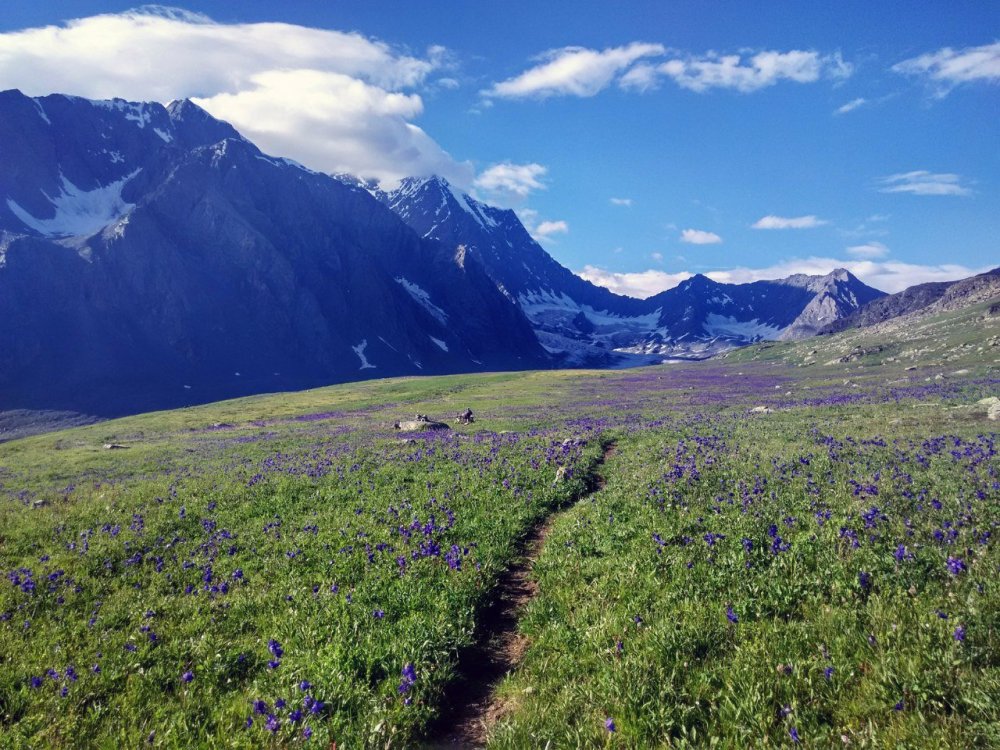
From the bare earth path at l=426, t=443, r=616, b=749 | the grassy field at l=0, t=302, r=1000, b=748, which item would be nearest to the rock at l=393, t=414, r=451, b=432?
the grassy field at l=0, t=302, r=1000, b=748

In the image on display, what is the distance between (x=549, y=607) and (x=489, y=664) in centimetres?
149

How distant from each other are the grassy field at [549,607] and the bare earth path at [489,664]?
0.69 ft

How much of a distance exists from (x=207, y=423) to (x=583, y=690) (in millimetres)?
71162

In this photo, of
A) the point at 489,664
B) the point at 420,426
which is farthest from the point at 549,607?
the point at 420,426

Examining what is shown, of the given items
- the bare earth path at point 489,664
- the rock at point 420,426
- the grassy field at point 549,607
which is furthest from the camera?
the rock at point 420,426

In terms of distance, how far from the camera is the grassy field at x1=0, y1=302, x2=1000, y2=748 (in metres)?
5.74

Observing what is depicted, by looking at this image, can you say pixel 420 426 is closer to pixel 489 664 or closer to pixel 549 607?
pixel 549 607

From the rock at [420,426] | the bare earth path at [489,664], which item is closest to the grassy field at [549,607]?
the bare earth path at [489,664]

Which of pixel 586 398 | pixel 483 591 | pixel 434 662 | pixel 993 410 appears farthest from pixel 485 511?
pixel 586 398

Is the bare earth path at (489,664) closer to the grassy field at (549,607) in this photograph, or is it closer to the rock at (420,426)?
the grassy field at (549,607)

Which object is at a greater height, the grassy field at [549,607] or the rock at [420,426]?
the grassy field at [549,607]

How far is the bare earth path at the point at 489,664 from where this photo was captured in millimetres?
6422

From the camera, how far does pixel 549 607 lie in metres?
8.91

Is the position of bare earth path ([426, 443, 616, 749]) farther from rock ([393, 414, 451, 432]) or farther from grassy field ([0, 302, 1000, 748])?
rock ([393, 414, 451, 432])
